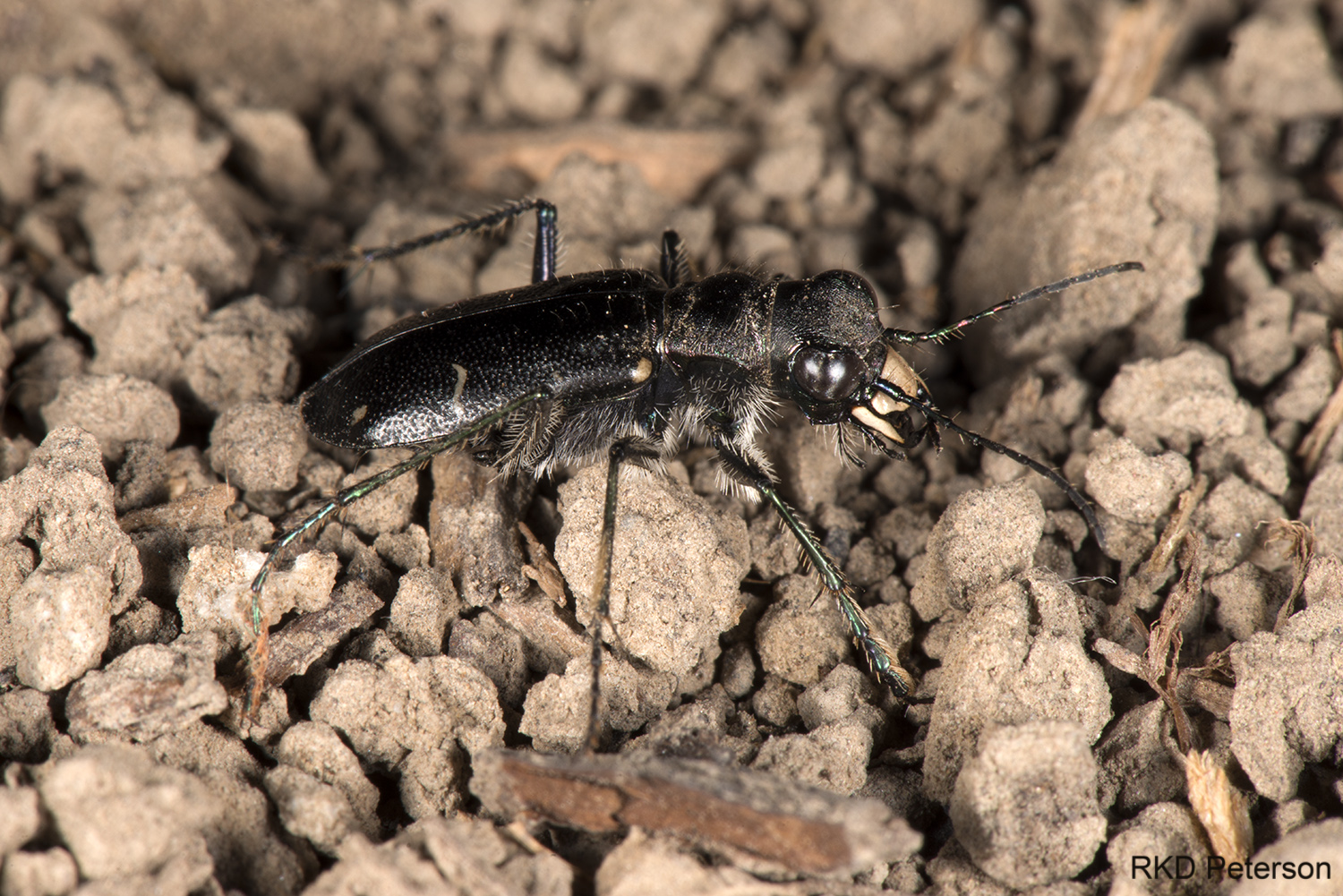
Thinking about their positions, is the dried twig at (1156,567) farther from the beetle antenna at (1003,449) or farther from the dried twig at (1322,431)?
the dried twig at (1322,431)

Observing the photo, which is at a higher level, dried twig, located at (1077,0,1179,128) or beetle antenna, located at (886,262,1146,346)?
dried twig, located at (1077,0,1179,128)

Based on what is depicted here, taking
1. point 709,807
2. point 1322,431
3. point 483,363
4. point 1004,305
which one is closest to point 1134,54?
point 1004,305

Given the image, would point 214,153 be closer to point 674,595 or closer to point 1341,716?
point 674,595

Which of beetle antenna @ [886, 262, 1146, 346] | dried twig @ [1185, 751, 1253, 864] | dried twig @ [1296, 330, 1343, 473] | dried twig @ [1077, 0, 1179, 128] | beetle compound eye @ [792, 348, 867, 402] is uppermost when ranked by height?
dried twig @ [1077, 0, 1179, 128]

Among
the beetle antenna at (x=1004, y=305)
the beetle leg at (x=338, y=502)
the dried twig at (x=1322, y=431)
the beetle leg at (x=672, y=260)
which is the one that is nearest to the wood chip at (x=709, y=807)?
the beetle leg at (x=338, y=502)

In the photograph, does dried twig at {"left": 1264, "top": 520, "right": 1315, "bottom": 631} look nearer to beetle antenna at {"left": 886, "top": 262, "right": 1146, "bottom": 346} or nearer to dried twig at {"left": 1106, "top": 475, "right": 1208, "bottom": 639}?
dried twig at {"left": 1106, "top": 475, "right": 1208, "bottom": 639}

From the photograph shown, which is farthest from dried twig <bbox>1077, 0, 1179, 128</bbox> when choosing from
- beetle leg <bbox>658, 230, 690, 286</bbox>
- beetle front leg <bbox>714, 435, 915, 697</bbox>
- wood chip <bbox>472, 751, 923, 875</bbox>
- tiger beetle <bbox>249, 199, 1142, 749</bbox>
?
wood chip <bbox>472, 751, 923, 875</bbox>

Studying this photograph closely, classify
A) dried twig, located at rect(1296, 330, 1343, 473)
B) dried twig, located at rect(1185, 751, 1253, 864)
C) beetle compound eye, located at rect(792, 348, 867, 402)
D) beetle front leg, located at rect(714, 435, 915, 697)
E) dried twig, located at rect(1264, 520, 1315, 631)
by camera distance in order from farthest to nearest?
beetle compound eye, located at rect(792, 348, 867, 402) → dried twig, located at rect(1296, 330, 1343, 473) → beetle front leg, located at rect(714, 435, 915, 697) → dried twig, located at rect(1264, 520, 1315, 631) → dried twig, located at rect(1185, 751, 1253, 864)

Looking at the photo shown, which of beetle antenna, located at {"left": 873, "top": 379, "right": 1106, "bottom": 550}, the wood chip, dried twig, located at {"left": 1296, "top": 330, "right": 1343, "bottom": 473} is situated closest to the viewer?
the wood chip

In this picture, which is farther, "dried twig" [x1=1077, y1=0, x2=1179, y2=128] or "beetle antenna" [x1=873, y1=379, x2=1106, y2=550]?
"dried twig" [x1=1077, y1=0, x2=1179, y2=128]
